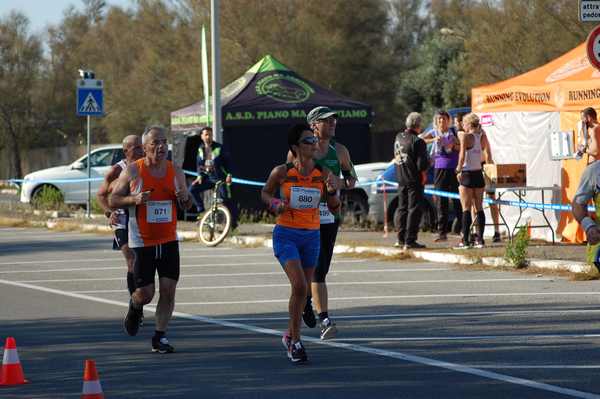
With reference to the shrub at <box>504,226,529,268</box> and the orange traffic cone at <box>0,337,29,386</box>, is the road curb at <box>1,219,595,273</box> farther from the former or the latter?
the orange traffic cone at <box>0,337,29,386</box>

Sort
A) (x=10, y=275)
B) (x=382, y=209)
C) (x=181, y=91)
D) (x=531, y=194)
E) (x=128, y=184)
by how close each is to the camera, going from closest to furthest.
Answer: (x=128, y=184) → (x=10, y=275) → (x=531, y=194) → (x=382, y=209) → (x=181, y=91)

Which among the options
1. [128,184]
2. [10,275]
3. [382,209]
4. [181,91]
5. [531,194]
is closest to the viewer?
[128,184]

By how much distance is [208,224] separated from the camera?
824 inches

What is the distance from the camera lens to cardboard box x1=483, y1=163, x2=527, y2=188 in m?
19.2

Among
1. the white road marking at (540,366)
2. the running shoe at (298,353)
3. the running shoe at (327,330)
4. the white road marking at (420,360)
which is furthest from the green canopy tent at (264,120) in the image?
the white road marking at (540,366)

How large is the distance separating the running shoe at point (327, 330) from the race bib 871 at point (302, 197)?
127 cm

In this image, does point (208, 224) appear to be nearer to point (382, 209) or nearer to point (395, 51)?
point (382, 209)

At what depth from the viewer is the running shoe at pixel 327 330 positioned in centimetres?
1081

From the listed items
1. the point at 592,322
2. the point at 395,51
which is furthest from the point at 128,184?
the point at 395,51

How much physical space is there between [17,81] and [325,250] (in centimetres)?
5385

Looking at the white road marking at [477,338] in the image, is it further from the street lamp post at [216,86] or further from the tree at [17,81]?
the tree at [17,81]

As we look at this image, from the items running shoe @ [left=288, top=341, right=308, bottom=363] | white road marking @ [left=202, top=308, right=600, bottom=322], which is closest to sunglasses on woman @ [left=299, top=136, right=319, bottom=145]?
running shoe @ [left=288, top=341, right=308, bottom=363]

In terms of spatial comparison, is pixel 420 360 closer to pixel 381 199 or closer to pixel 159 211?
pixel 159 211

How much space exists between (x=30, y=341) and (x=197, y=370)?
235cm
